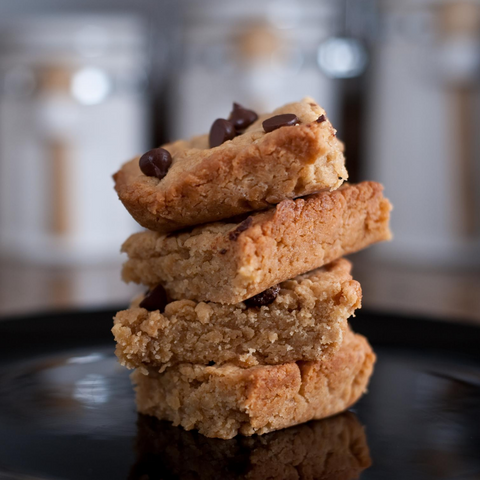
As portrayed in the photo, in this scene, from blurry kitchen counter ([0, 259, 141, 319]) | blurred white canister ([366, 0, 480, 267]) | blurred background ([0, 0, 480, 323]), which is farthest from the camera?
blurred background ([0, 0, 480, 323])

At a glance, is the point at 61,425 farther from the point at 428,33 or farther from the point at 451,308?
the point at 428,33

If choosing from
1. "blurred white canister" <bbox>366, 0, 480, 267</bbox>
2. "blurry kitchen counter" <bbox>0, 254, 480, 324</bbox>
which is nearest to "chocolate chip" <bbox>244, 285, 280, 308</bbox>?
"blurry kitchen counter" <bbox>0, 254, 480, 324</bbox>

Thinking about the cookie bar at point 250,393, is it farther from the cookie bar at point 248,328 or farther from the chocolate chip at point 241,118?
the chocolate chip at point 241,118

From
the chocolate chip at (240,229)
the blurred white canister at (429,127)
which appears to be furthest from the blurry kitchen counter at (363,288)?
the chocolate chip at (240,229)

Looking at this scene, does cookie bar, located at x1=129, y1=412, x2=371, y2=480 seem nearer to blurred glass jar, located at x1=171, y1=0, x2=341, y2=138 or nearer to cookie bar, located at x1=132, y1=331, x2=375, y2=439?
cookie bar, located at x1=132, y1=331, x2=375, y2=439

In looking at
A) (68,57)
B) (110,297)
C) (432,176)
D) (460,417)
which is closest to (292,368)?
(460,417)

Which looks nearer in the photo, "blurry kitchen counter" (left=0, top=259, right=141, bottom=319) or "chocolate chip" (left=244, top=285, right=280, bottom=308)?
"chocolate chip" (left=244, top=285, right=280, bottom=308)

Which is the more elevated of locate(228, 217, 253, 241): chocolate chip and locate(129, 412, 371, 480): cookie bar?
locate(228, 217, 253, 241): chocolate chip

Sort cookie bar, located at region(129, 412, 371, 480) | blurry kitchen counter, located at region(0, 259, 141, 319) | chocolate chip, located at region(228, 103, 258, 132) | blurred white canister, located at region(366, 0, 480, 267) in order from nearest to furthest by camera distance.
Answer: cookie bar, located at region(129, 412, 371, 480) < chocolate chip, located at region(228, 103, 258, 132) < blurry kitchen counter, located at region(0, 259, 141, 319) < blurred white canister, located at region(366, 0, 480, 267)
